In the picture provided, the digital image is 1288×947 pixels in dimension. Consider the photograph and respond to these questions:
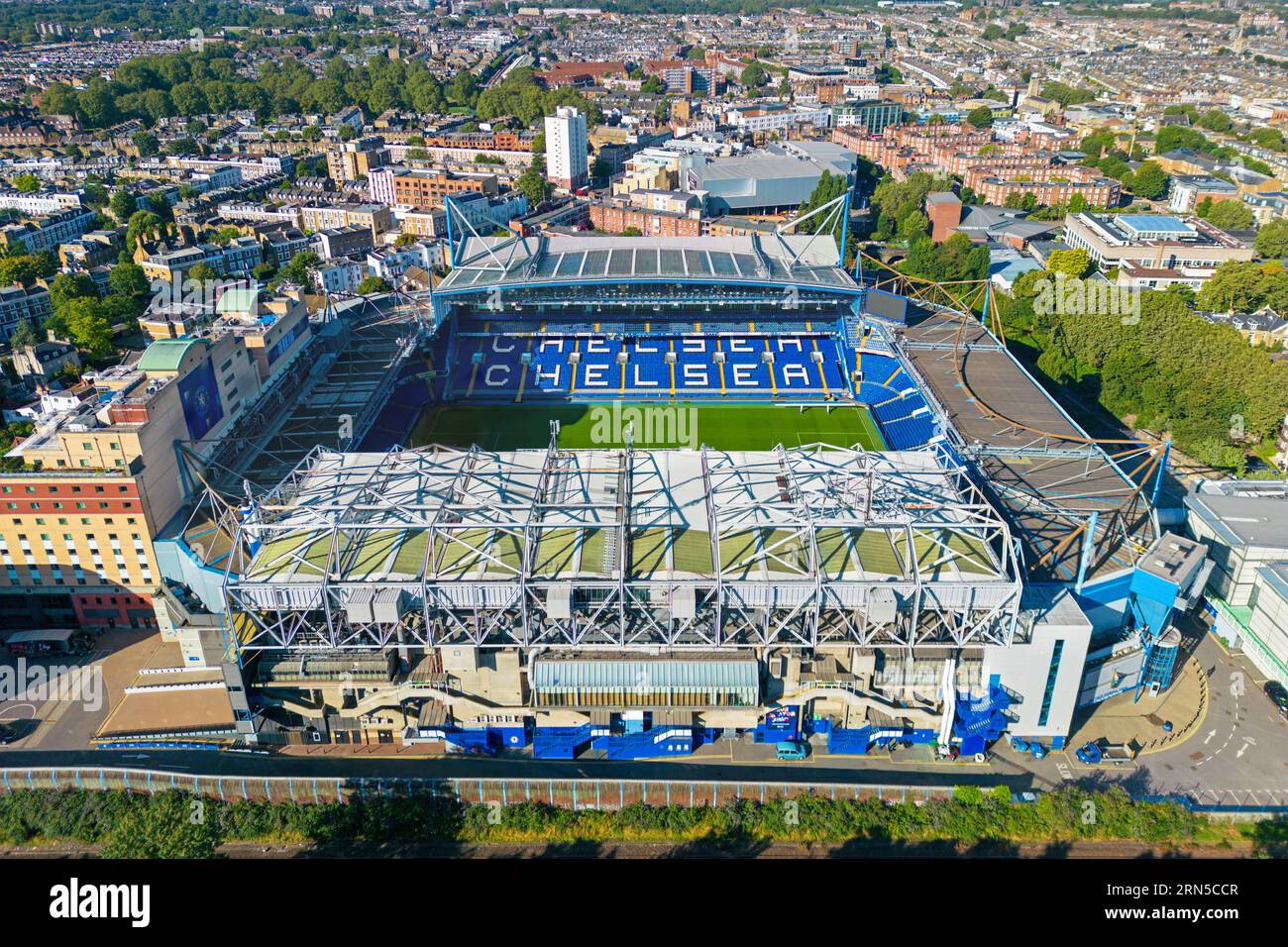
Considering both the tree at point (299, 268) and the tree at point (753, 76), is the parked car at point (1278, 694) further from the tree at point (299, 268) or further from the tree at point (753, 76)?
the tree at point (753, 76)

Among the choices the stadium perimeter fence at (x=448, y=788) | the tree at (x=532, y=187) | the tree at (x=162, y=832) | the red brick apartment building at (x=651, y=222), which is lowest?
the stadium perimeter fence at (x=448, y=788)

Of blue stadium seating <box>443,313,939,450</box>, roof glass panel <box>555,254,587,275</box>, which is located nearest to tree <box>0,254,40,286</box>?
blue stadium seating <box>443,313,939,450</box>

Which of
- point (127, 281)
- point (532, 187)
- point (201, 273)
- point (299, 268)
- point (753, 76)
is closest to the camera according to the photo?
point (127, 281)

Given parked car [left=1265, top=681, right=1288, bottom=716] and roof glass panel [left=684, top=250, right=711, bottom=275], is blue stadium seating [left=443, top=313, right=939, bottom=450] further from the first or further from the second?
parked car [left=1265, top=681, right=1288, bottom=716]

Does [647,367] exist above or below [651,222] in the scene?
below

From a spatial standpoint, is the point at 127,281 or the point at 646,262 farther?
the point at 127,281

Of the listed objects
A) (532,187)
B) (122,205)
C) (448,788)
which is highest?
(122,205)

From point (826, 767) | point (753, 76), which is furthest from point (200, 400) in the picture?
point (753, 76)
